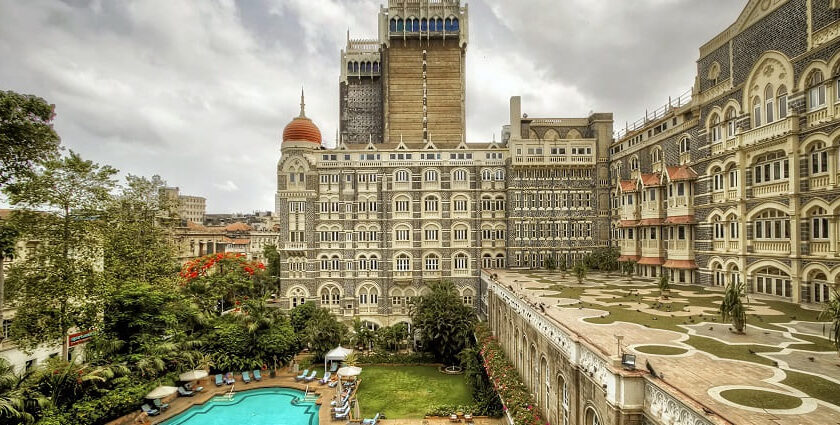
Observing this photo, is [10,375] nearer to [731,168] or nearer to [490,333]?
[490,333]

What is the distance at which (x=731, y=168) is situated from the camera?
23438mm

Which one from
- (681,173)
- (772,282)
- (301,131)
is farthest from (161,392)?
(681,173)

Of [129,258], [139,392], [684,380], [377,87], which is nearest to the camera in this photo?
[684,380]

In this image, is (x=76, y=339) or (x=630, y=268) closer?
(x=76, y=339)

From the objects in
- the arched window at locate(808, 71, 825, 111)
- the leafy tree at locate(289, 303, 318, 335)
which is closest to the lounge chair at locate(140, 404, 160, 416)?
the leafy tree at locate(289, 303, 318, 335)

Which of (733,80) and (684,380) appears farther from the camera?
(733,80)

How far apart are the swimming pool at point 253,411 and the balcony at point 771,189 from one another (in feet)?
90.9

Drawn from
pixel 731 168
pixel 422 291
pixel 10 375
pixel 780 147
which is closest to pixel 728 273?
pixel 731 168

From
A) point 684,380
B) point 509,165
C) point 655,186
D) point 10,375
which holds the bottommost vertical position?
point 10,375

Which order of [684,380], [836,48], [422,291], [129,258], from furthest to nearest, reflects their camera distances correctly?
[422,291], [129,258], [836,48], [684,380]

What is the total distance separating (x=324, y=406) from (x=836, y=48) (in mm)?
31827

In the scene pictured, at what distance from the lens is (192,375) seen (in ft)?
87.6

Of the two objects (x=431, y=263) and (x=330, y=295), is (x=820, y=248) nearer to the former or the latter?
(x=431, y=263)

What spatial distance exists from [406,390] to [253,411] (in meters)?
9.70
